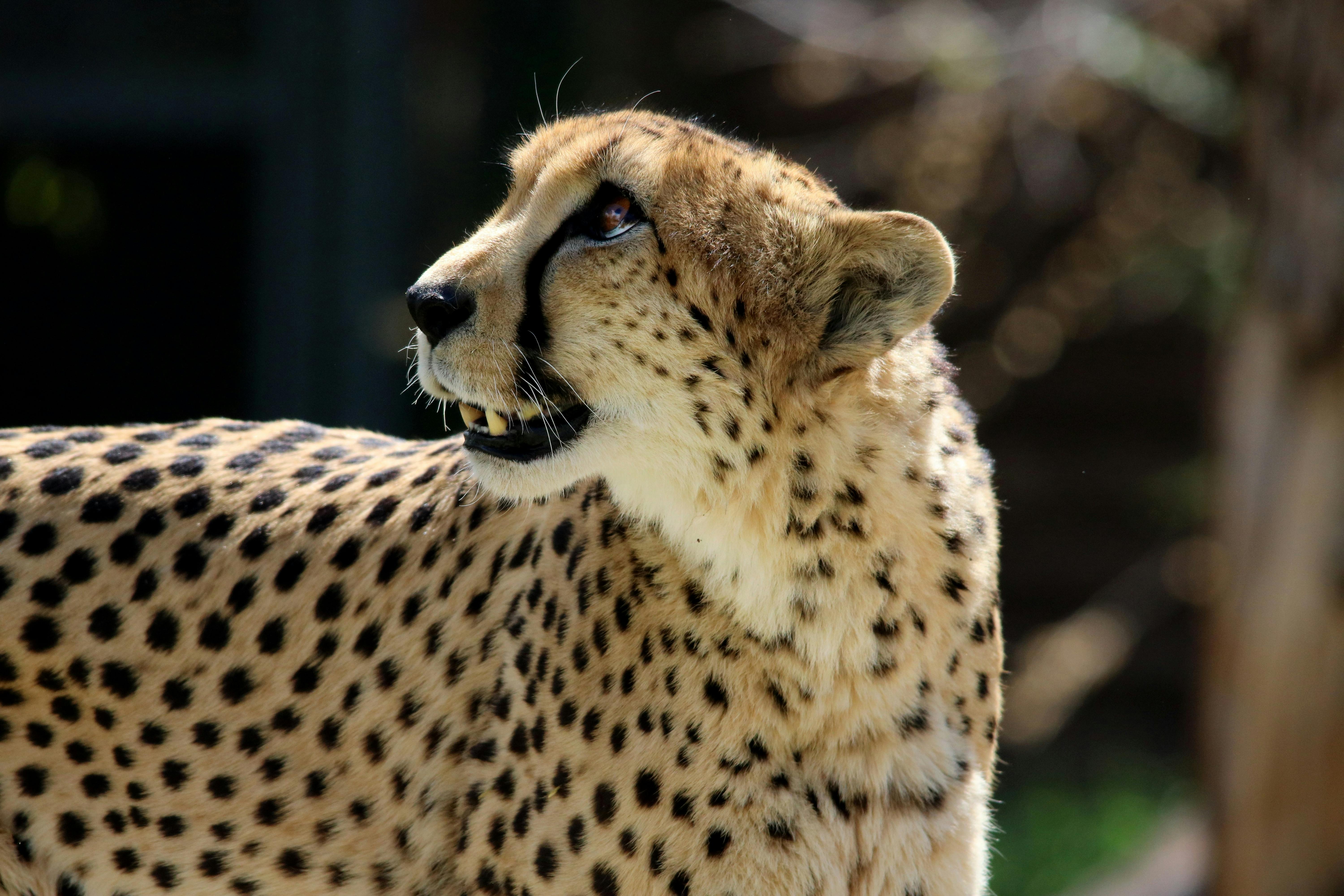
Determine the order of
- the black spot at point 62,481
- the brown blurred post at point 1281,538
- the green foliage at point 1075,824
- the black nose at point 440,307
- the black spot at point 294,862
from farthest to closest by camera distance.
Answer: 1. the green foliage at point 1075,824
2. the brown blurred post at point 1281,538
3. the black spot at point 62,481
4. the black spot at point 294,862
5. the black nose at point 440,307

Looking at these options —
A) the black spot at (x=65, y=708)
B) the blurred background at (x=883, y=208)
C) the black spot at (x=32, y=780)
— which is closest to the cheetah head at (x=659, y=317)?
the black spot at (x=65, y=708)

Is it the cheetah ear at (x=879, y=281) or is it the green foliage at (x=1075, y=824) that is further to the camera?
the green foliage at (x=1075, y=824)

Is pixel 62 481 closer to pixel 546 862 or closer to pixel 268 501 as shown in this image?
pixel 268 501

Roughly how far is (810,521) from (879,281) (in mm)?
366

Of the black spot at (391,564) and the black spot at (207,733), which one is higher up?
the black spot at (391,564)

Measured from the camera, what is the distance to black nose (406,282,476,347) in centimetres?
220

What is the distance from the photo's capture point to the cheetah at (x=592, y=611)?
2244 mm

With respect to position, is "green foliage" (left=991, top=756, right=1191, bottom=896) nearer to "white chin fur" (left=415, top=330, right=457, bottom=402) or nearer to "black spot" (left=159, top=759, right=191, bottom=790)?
"black spot" (left=159, top=759, right=191, bottom=790)

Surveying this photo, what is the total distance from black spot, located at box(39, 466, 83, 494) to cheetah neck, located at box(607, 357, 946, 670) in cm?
102

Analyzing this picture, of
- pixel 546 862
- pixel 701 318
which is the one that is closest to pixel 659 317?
pixel 701 318

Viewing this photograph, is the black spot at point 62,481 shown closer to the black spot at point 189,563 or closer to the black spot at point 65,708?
the black spot at point 189,563

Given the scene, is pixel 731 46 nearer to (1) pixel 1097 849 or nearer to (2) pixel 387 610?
(1) pixel 1097 849

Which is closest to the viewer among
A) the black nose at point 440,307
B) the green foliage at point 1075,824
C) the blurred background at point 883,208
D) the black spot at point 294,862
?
the black nose at point 440,307

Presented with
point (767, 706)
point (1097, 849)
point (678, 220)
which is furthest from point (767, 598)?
point (1097, 849)
